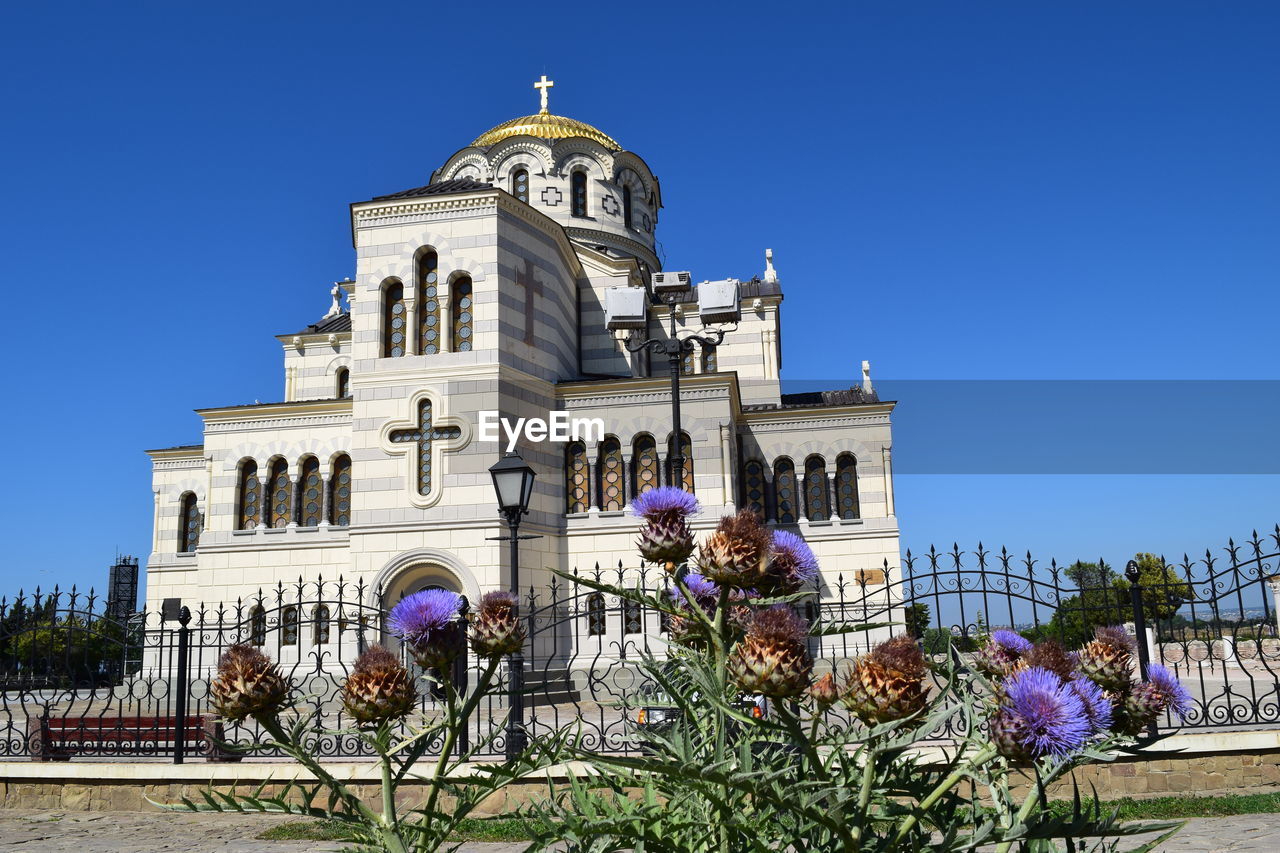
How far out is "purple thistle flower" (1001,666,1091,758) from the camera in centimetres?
176

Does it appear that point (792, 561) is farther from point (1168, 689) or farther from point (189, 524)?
point (189, 524)

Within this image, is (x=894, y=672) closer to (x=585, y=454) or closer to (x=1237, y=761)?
(x=1237, y=761)

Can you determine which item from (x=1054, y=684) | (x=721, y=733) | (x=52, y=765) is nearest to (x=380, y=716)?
(x=721, y=733)

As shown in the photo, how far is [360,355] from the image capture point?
65.5 ft

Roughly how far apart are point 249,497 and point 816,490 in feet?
45.6

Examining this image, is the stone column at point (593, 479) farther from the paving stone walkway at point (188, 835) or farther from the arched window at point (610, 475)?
the paving stone walkway at point (188, 835)

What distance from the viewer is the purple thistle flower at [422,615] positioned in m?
2.67

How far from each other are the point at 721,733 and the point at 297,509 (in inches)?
843

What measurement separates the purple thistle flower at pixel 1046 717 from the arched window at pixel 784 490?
69.4 feet

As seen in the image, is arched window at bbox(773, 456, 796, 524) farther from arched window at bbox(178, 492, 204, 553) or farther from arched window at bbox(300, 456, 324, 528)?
arched window at bbox(178, 492, 204, 553)

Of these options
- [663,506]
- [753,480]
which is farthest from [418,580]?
[663,506]

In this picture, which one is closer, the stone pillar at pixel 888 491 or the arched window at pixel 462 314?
the arched window at pixel 462 314

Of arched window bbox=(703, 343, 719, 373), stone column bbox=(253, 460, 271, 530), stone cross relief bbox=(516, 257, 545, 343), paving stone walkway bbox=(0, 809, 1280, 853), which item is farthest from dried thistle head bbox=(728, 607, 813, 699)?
arched window bbox=(703, 343, 719, 373)

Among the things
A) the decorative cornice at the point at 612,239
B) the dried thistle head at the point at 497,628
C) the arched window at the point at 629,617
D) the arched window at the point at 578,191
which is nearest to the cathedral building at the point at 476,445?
the decorative cornice at the point at 612,239
